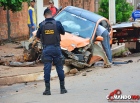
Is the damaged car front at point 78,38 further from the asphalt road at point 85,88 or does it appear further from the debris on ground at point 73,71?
the asphalt road at point 85,88

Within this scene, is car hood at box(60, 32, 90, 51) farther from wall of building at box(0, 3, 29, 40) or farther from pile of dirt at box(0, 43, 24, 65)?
wall of building at box(0, 3, 29, 40)

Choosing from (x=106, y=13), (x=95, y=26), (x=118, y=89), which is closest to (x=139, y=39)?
(x=95, y=26)

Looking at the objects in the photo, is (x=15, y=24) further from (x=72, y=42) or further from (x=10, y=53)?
(x=72, y=42)

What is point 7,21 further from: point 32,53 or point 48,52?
point 48,52

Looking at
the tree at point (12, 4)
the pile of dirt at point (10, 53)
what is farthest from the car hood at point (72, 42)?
the tree at point (12, 4)

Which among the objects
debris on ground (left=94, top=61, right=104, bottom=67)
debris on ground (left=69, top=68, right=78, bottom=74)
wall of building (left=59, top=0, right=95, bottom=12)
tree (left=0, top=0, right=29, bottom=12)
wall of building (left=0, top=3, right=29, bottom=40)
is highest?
tree (left=0, top=0, right=29, bottom=12)

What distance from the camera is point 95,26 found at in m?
12.5

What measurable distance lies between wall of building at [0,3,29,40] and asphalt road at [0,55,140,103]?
7.28 m

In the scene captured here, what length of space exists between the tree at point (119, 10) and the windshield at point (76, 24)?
11.6 meters

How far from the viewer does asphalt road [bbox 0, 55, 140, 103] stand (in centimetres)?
813

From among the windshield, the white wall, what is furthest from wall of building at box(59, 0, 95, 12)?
the windshield

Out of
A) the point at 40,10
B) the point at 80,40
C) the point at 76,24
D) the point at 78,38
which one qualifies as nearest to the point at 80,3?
the point at 40,10

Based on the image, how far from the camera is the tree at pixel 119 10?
80.2 ft
